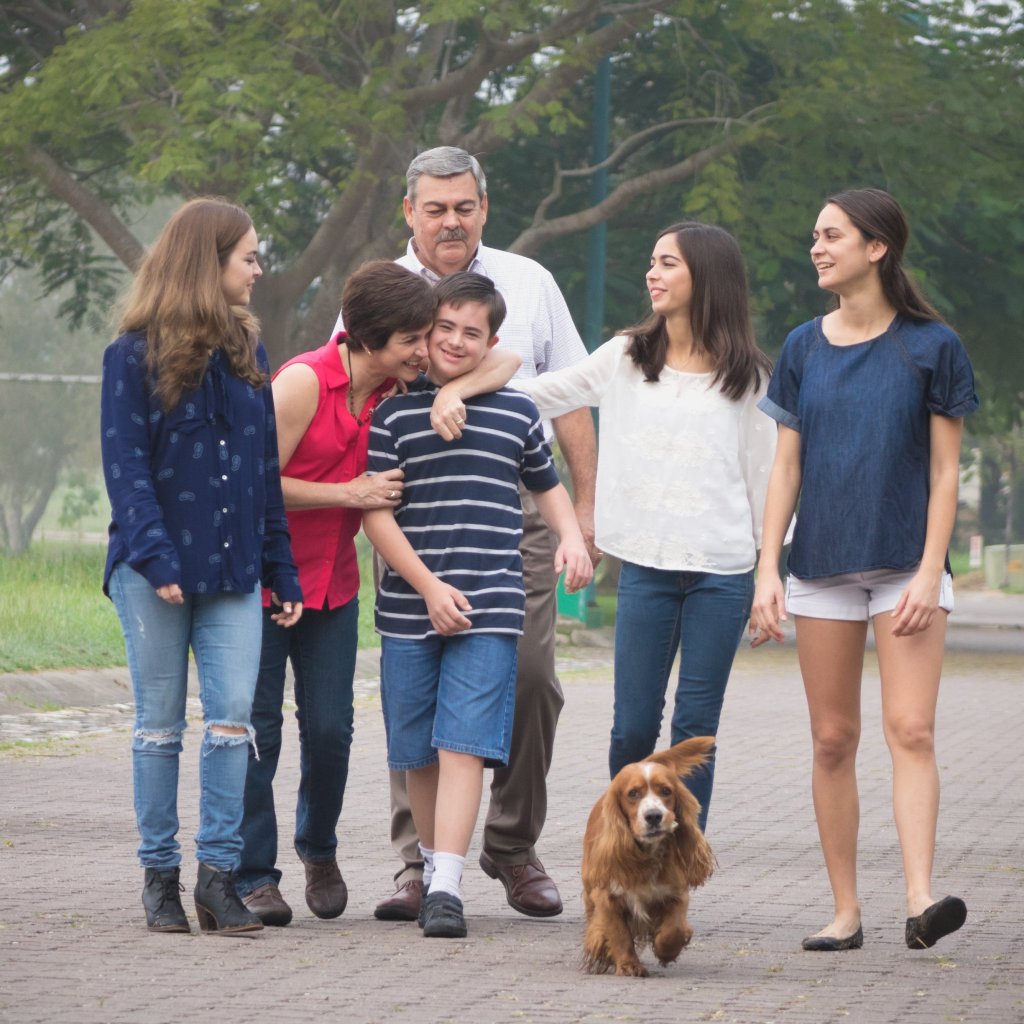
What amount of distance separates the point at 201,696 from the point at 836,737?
1.75 m

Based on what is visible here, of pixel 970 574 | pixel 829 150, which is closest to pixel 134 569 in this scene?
pixel 829 150

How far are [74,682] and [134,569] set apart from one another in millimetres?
7536

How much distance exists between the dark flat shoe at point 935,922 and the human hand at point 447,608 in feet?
4.72

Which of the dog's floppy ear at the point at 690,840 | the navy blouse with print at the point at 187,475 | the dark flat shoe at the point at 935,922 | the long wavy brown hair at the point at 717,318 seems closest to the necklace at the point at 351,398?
the navy blouse with print at the point at 187,475

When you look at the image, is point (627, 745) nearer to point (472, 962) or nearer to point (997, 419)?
point (472, 962)

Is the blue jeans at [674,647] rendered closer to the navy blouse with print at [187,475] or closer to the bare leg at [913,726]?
the bare leg at [913,726]

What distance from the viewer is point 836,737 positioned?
5.51 m

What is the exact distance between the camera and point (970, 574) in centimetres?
4897

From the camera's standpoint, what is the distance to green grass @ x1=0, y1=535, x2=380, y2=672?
43.1 ft

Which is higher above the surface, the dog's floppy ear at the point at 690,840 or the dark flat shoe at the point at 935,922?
the dog's floppy ear at the point at 690,840

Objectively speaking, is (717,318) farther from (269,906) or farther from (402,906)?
(269,906)

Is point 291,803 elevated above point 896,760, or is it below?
below

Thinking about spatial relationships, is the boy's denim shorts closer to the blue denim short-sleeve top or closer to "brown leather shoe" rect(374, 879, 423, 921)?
"brown leather shoe" rect(374, 879, 423, 921)

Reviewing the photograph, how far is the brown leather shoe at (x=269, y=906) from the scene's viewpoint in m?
5.66
